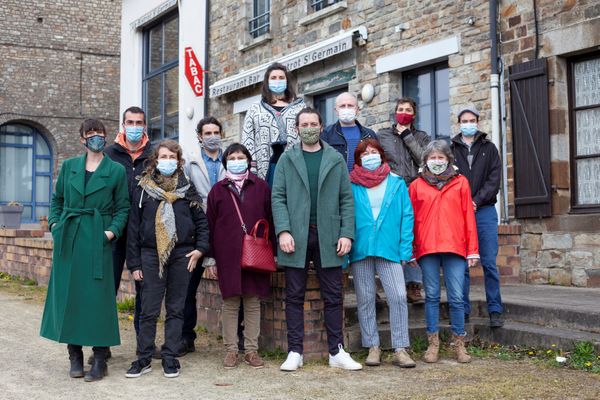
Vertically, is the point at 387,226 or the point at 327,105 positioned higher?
the point at 327,105

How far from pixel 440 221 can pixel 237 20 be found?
9.21m

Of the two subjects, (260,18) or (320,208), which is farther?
(260,18)

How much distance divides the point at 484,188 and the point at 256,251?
75.9 inches

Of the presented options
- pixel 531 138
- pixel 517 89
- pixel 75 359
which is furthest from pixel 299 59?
pixel 75 359

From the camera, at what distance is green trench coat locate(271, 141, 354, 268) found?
5.33 meters

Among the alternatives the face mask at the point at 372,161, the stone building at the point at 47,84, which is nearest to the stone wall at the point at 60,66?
the stone building at the point at 47,84

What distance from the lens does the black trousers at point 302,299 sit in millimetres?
5398

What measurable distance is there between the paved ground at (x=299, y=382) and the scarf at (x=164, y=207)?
798 millimetres

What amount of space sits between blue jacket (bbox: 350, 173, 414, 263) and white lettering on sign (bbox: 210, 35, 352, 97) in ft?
16.4

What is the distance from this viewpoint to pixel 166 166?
17.5 ft

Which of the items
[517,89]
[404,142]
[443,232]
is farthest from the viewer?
[517,89]

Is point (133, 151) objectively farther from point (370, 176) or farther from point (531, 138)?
point (531, 138)

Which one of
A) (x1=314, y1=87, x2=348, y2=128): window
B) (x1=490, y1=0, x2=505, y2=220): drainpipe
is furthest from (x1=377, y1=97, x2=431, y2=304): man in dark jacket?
(x1=314, y1=87, x2=348, y2=128): window

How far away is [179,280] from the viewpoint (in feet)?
17.5
